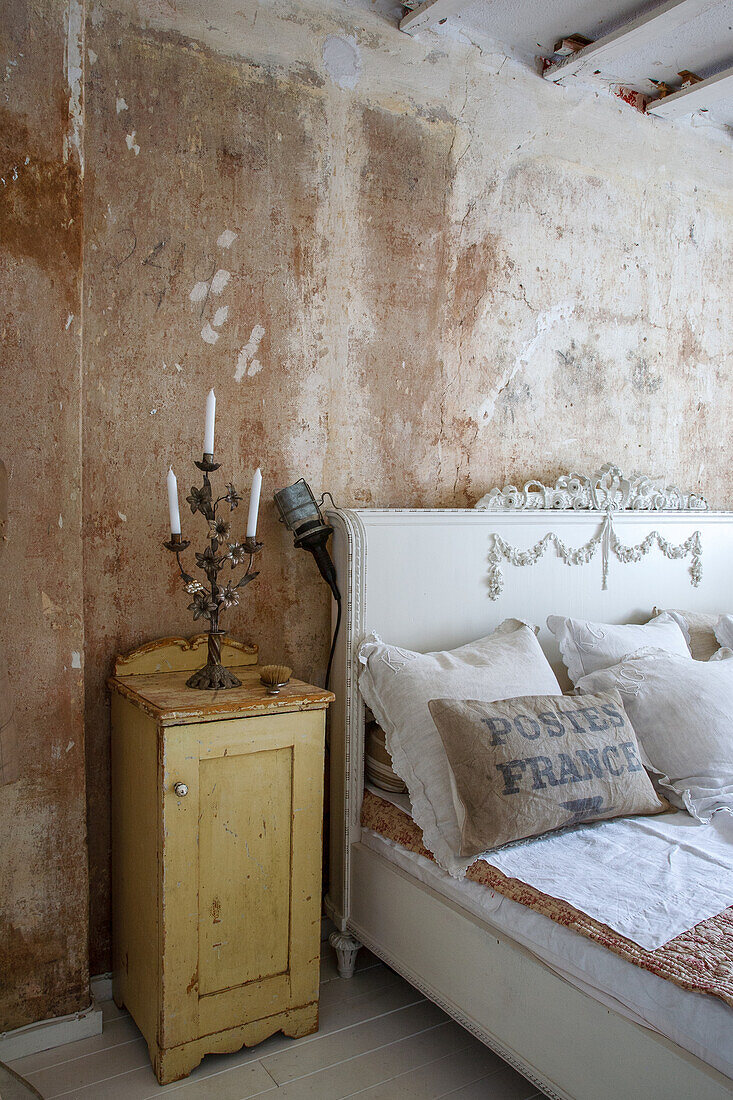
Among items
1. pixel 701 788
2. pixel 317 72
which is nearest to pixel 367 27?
pixel 317 72

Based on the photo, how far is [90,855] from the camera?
2160 millimetres

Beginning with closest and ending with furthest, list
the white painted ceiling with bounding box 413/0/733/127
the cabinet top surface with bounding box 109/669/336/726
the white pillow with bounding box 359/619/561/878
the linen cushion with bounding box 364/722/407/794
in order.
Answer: the cabinet top surface with bounding box 109/669/336/726 < the white pillow with bounding box 359/619/561/878 < the linen cushion with bounding box 364/722/407/794 < the white painted ceiling with bounding box 413/0/733/127

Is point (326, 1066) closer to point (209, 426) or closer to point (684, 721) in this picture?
point (684, 721)

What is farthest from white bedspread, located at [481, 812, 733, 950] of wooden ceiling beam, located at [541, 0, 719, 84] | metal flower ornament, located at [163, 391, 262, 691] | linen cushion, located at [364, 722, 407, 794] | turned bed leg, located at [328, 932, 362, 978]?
wooden ceiling beam, located at [541, 0, 719, 84]

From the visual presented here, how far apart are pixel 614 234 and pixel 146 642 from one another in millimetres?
2200

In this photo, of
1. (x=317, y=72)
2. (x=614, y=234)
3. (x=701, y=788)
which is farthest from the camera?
(x=614, y=234)

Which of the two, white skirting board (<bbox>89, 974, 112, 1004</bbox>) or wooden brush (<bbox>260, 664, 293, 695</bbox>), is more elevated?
wooden brush (<bbox>260, 664, 293, 695</bbox>)

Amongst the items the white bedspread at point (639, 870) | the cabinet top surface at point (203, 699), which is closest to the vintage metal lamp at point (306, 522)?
the cabinet top surface at point (203, 699)

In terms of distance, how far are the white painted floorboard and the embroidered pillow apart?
529 millimetres

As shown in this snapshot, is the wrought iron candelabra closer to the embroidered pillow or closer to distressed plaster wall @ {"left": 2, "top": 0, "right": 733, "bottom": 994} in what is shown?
distressed plaster wall @ {"left": 2, "top": 0, "right": 733, "bottom": 994}

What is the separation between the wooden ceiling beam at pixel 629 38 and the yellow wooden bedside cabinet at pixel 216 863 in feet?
7.06

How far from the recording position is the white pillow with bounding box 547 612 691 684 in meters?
2.51

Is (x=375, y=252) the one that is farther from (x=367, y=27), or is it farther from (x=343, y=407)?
(x=367, y=27)

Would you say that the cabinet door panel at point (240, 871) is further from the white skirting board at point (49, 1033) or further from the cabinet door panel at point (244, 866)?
the white skirting board at point (49, 1033)
